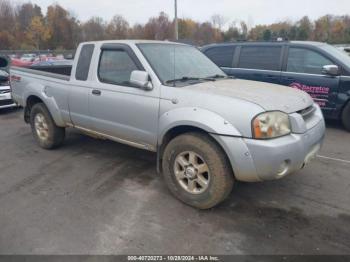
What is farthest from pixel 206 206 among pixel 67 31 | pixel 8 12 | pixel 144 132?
pixel 8 12

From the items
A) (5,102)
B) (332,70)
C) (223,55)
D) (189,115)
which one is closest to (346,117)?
(332,70)

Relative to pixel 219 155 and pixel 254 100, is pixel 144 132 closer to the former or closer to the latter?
pixel 219 155

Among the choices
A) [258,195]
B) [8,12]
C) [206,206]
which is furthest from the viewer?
[8,12]

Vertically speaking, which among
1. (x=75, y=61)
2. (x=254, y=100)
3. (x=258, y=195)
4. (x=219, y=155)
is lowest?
(x=258, y=195)

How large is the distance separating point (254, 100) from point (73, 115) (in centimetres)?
275

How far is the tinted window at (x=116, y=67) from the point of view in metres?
3.94

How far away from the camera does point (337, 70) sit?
6199mm

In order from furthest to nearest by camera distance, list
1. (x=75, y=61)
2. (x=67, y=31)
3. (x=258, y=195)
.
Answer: (x=67, y=31) < (x=75, y=61) < (x=258, y=195)

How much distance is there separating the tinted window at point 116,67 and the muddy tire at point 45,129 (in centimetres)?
149

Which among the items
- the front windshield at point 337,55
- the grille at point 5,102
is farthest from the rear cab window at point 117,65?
the grille at point 5,102

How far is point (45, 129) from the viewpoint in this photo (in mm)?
5332

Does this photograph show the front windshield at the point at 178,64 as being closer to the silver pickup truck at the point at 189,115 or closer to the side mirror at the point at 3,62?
the silver pickup truck at the point at 189,115

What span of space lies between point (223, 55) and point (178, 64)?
404cm

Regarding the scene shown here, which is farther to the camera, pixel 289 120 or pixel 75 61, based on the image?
pixel 75 61
